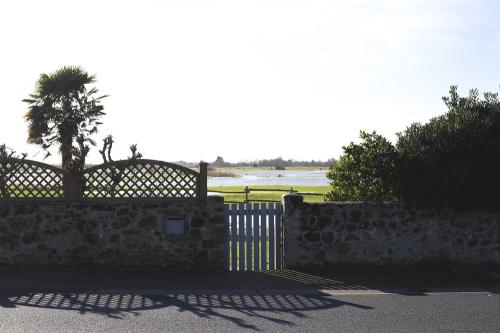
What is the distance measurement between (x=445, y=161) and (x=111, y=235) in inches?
272

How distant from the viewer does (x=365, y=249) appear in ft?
38.1

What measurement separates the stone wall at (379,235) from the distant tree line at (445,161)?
0.40m

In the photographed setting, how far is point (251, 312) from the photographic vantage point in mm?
8172

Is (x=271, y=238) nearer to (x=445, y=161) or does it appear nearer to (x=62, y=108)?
(x=445, y=161)

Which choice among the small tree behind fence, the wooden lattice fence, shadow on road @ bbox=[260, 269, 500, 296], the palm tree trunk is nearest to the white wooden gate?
shadow on road @ bbox=[260, 269, 500, 296]

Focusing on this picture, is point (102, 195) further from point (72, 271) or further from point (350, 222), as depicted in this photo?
point (350, 222)

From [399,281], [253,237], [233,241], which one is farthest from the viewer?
[253,237]

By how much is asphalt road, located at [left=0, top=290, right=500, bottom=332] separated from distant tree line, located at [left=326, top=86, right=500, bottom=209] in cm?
270

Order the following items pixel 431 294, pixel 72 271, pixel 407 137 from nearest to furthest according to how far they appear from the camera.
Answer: pixel 431 294 → pixel 72 271 → pixel 407 137

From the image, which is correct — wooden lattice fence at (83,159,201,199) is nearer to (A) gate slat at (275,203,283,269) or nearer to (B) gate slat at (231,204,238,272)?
(B) gate slat at (231,204,238,272)

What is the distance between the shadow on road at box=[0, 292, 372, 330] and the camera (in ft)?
26.6

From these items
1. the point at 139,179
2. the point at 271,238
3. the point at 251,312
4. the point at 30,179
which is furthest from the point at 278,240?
the point at 30,179

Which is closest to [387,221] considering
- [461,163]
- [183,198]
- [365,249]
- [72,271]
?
[365,249]

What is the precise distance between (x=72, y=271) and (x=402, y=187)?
689 centimetres
